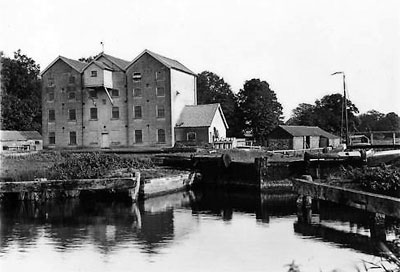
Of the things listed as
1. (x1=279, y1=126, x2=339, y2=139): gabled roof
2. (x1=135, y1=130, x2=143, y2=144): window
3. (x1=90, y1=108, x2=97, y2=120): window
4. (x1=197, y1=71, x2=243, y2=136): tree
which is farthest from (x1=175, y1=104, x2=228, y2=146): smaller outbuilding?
(x1=197, y1=71, x2=243, y2=136): tree

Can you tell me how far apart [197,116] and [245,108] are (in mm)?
16029

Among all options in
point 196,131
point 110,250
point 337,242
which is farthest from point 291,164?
point 196,131

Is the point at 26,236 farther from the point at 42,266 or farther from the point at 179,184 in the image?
the point at 179,184

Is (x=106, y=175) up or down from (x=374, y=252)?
up

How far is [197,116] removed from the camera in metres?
44.8

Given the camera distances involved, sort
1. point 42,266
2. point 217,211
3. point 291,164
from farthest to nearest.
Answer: point 291,164 → point 217,211 → point 42,266

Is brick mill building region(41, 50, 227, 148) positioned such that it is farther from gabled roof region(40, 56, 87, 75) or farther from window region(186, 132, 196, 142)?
window region(186, 132, 196, 142)

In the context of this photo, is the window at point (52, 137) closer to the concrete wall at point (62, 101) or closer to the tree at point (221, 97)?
the concrete wall at point (62, 101)

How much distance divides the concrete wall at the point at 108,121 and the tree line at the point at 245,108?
51.4ft

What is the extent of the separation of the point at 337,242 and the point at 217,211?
7032mm

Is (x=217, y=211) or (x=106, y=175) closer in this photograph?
(x=217, y=211)

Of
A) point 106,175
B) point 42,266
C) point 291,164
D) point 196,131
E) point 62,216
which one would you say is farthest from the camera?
point 196,131

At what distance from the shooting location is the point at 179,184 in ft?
84.6

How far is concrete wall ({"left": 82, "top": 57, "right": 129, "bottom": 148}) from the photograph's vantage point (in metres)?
45.2
